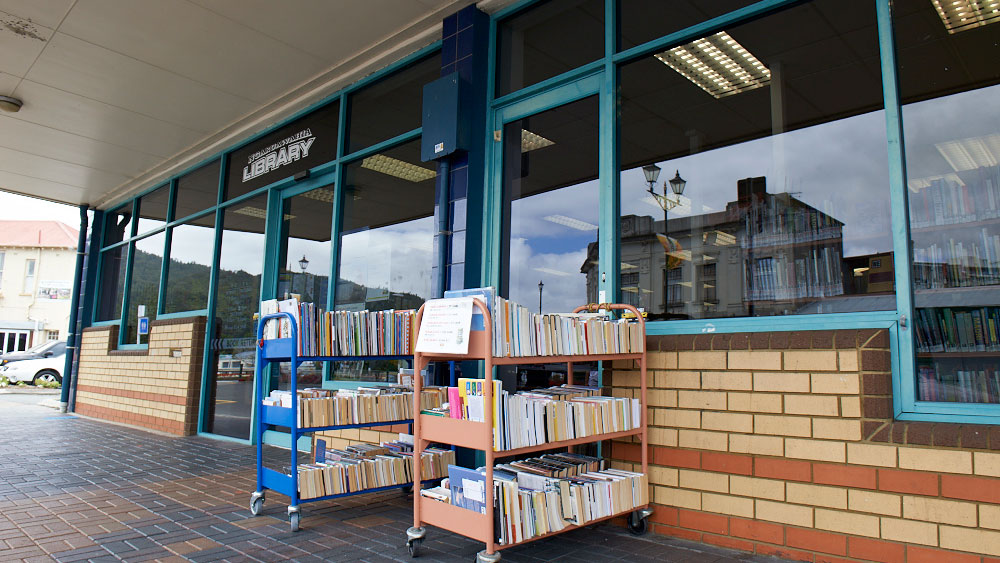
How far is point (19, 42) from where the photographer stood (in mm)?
5230

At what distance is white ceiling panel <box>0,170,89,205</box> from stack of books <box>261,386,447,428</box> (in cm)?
819

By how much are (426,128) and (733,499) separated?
125 inches

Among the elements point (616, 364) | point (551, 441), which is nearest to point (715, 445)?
point (616, 364)

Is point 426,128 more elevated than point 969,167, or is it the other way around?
point 426,128

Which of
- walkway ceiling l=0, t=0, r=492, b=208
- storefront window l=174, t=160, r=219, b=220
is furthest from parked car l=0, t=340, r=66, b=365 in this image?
storefront window l=174, t=160, r=219, b=220

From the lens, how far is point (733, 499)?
9.43ft

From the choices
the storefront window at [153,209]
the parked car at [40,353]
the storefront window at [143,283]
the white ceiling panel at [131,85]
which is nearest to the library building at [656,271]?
Answer: the white ceiling panel at [131,85]

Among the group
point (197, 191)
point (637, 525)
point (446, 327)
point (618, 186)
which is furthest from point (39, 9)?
point (637, 525)

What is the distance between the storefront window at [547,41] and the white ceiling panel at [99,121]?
14.7 ft

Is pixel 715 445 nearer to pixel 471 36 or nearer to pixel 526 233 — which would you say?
pixel 526 233

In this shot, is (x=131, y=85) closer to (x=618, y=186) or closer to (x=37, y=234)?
(x=618, y=186)

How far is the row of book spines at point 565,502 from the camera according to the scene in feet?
8.07

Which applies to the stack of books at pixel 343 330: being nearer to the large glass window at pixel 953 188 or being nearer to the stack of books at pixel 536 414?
the stack of books at pixel 536 414

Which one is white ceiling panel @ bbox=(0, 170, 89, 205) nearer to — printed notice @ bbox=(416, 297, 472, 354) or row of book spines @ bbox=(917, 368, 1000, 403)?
printed notice @ bbox=(416, 297, 472, 354)
